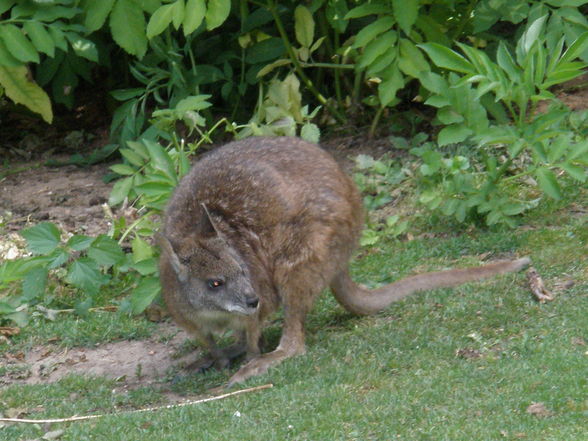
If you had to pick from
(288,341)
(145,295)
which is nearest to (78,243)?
(145,295)

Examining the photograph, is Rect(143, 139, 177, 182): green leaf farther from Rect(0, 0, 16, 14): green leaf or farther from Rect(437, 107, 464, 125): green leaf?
Rect(0, 0, 16, 14): green leaf

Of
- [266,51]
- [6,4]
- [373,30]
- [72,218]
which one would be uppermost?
[6,4]

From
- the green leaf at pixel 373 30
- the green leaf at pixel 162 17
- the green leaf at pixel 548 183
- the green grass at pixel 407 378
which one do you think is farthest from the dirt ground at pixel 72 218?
the green leaf at pixel 548 183

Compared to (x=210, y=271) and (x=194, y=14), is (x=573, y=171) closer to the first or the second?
(x=210, y=271)

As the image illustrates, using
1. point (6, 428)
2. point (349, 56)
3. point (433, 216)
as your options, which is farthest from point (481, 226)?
point (6, 428)

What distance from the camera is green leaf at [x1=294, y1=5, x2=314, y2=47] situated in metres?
8.71

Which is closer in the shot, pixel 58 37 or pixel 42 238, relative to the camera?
pixel 42 238

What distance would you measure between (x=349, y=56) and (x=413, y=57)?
3.92 ft

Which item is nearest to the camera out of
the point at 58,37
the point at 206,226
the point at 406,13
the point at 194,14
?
the point at 206,226

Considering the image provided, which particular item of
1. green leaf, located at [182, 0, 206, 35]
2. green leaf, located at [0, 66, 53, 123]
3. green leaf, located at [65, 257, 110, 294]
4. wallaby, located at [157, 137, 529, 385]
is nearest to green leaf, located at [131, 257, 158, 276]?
green leaf, located at [65, 257, 110, 294]

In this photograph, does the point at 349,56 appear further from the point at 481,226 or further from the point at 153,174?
the point at 153,174

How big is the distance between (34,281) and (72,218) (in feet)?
7.03

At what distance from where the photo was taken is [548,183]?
22.4ft

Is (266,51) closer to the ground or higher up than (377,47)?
closer to the ground
